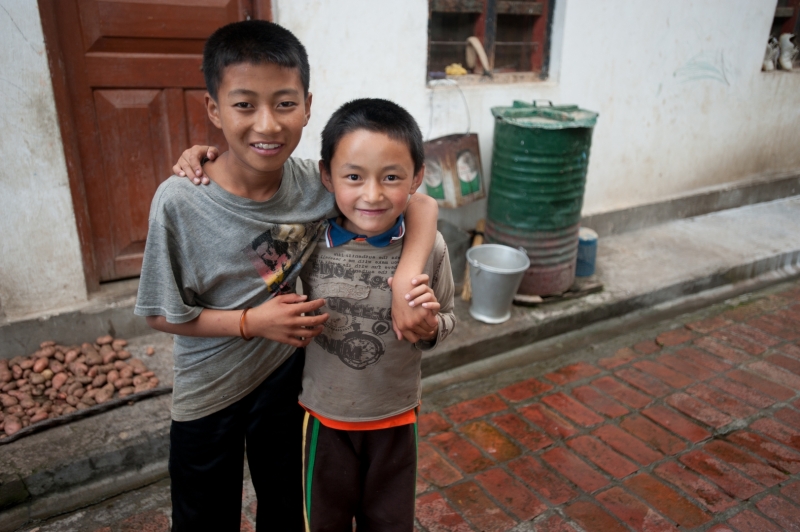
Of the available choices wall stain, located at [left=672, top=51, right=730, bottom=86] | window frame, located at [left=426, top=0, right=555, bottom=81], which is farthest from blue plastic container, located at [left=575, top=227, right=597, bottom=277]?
wall stain, located at [left=672, top=51, right=730, bottom=86]

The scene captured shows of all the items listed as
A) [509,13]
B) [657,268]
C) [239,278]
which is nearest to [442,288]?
[239,278]

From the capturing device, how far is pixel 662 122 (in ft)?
17.6

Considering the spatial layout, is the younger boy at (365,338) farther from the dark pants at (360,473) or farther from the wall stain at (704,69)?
the wall stain at (704,69)

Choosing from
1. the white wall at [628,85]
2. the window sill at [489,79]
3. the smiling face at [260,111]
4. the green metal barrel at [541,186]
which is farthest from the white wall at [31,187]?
the green metal barrel at [541,186]

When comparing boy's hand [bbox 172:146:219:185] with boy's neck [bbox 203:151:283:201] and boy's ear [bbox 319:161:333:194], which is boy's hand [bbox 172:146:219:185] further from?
boy's ear [bbox 319:161:333:194]

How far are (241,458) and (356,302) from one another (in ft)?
2.09

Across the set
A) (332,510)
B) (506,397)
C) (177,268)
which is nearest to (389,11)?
(506,397)

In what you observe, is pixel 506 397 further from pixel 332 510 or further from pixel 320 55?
pixel 320 55

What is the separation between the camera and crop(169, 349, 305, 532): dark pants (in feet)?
5.53

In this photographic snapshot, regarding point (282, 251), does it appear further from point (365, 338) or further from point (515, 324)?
point (515, 324)

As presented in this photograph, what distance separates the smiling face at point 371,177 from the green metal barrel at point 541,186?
8.17 feet

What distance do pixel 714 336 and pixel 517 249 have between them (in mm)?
1485

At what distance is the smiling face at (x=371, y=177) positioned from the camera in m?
1.49

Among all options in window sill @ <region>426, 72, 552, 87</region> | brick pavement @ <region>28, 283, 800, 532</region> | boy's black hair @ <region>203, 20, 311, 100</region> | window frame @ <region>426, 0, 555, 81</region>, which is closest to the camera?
boy's black hair @ <region>203, 20, 311, 100</region>
